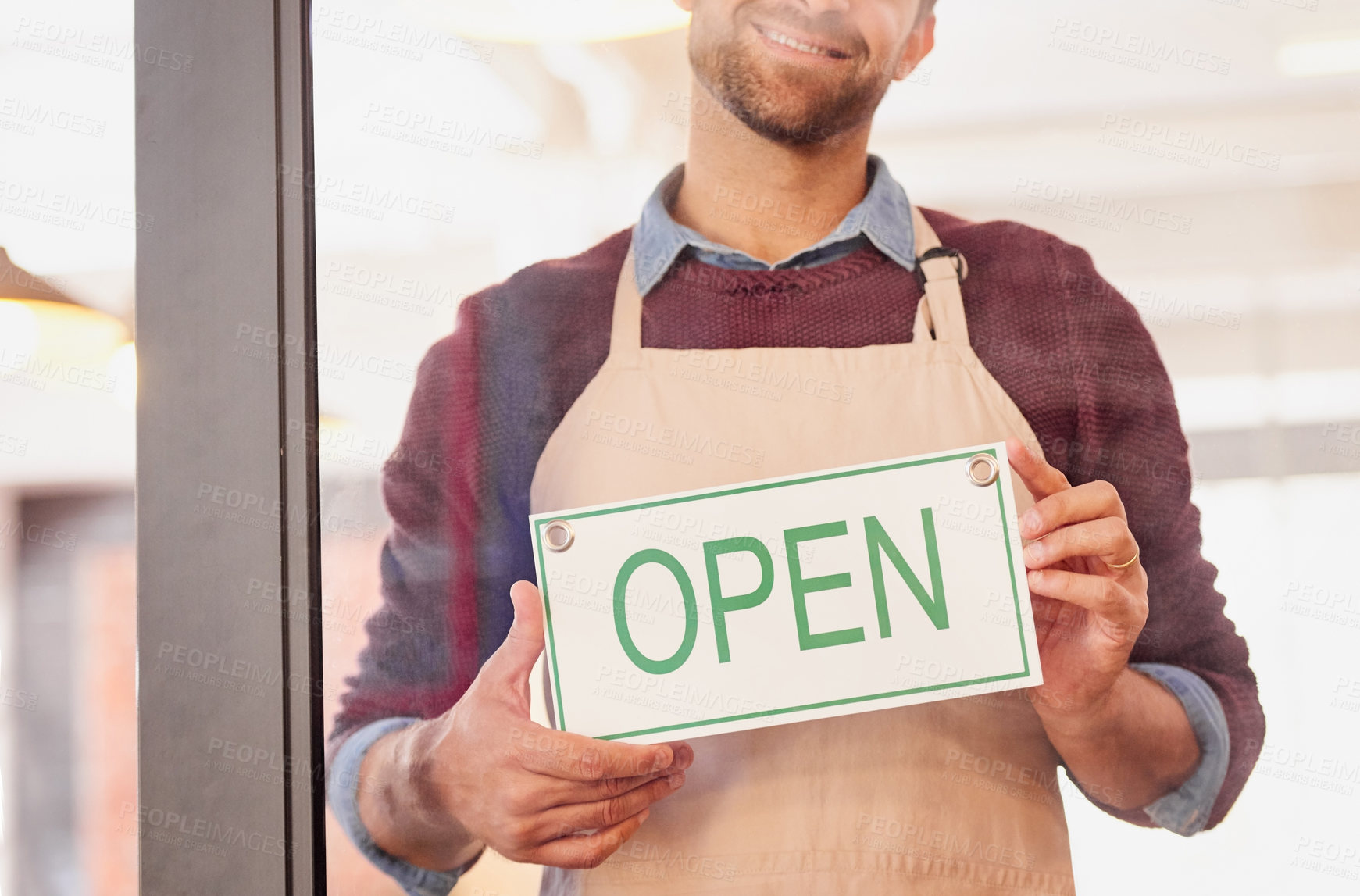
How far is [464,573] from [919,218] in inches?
23.6

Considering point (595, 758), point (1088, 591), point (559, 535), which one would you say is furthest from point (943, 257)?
point (595, 758)

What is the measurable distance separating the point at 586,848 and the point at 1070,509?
1.85ft

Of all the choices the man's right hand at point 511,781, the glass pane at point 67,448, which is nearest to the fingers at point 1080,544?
the man's right hand at point 511,781

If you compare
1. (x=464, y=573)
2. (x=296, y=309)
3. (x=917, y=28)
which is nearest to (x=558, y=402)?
(x=464, y=573)

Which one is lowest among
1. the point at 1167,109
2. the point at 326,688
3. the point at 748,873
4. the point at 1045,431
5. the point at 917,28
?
the point at 748,873

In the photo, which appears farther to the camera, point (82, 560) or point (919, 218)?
point (82, 560)

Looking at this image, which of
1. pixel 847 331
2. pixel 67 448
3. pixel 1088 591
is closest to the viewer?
pixel 1088 591

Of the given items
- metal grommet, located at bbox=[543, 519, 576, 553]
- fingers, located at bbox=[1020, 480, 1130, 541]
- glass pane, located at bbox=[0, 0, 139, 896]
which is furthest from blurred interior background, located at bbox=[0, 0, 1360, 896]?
metal grommet, located at bbox=[543, 519, 576, 553]

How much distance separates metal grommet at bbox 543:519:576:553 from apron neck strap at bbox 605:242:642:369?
0.60 feet

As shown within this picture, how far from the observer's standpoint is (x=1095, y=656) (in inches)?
37.0

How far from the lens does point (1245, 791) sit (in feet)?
3.11

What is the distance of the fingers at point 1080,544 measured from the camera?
93cm

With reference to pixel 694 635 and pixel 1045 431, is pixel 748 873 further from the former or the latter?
pixel 1045 431

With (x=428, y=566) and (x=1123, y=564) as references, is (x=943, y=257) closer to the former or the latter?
(x=1123, y=564)
